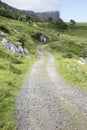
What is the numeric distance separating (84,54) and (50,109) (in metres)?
119

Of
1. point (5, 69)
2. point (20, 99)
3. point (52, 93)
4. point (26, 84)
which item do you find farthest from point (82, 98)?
point (5, 69)

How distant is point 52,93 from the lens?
29797 mm

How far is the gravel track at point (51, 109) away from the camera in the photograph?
18922 millimetres

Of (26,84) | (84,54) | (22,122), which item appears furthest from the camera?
(84,54)

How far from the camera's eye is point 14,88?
33.1 m

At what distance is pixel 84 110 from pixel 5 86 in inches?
504

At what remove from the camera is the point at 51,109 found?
2284 cm

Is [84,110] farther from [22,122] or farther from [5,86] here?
[5,86]

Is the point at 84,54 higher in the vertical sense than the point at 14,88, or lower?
lower

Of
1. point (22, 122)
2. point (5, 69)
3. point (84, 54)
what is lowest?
point (84, 54)

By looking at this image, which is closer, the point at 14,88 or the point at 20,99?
the point at 20,99

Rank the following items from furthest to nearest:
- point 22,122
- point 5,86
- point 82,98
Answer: point 5,86 < point 82,98 < point 22,122

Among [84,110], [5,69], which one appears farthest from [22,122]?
[5,69]

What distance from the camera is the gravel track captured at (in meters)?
18.9
